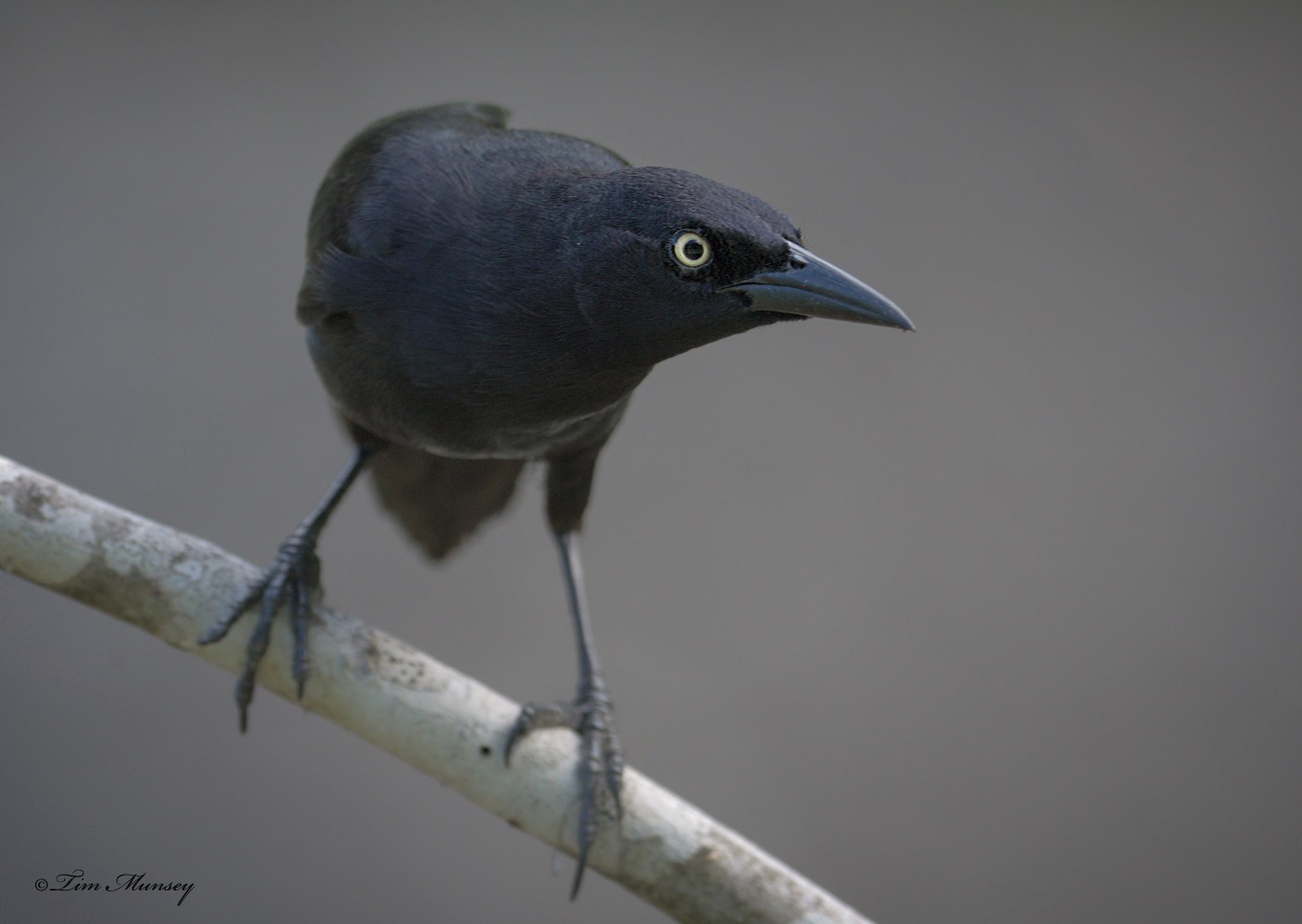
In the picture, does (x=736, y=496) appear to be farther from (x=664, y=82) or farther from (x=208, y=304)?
(x=208, y=304)

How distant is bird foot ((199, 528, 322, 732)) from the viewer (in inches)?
86.4

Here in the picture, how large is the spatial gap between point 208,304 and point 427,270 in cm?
185

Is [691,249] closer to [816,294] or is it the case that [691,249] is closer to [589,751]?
[816,294]

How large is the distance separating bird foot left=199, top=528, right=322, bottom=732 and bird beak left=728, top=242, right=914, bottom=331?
2.98 feet

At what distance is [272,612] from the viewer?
7.30 ft

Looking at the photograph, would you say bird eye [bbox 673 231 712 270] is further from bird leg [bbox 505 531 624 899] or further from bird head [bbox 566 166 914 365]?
bird leg [bbox 505 531 624 899]

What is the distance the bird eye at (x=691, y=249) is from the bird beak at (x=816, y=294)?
59 mm

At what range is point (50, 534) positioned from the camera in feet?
6.72

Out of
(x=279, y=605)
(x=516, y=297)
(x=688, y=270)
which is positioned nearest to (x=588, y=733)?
(x=279, y=605)

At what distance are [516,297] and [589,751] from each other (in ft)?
2.50
